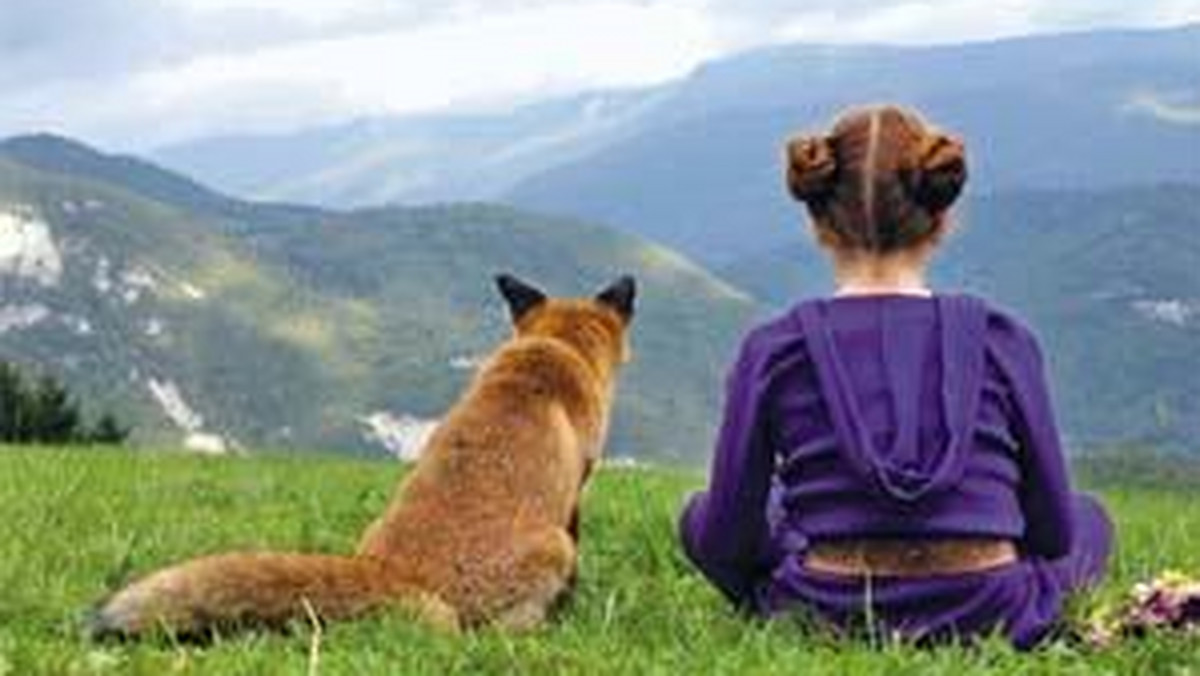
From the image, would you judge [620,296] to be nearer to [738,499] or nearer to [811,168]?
[738,499]

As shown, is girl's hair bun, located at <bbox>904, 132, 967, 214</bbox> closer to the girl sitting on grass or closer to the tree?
the girl sitting on grass

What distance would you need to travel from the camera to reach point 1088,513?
10.6 meters

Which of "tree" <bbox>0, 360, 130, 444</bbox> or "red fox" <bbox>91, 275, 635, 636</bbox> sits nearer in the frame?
"red fox" <bbox>91, 275, 635, 636</bbox>

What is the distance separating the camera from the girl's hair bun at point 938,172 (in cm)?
856

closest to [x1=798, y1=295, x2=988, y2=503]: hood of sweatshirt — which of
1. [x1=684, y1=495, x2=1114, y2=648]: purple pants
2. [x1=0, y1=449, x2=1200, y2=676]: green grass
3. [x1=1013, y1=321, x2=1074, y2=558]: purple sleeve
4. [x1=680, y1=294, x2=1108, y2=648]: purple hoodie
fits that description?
[x1=680, y1=294, x2=1108, y2=648]: purple hoodie

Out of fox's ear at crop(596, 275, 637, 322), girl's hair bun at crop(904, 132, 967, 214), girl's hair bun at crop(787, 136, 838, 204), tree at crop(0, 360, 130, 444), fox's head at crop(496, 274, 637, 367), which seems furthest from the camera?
tree at crop(0, 360, 130, 444)

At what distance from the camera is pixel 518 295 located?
40.0ft

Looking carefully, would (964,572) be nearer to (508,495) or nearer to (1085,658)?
(1085,658)

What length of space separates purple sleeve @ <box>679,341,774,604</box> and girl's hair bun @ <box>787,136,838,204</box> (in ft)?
2.49

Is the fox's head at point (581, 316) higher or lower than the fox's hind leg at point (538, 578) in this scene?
higher

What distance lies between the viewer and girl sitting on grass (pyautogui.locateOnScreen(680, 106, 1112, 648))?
8.76m

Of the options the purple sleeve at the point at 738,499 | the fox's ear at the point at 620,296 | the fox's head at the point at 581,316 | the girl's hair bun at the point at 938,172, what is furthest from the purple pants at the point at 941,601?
the fox's ear at the point at 620,296

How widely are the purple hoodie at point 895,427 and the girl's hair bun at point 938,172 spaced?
48 centimetres

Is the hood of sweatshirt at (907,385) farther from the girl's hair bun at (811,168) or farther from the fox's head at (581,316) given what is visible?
the fox's head at (581,316)
